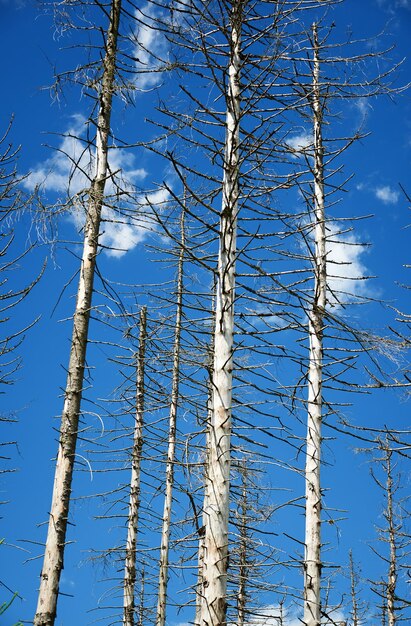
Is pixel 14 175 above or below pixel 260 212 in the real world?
above

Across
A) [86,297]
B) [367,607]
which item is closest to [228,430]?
[86,297]

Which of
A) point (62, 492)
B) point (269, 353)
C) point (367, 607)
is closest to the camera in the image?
point (269, 353)

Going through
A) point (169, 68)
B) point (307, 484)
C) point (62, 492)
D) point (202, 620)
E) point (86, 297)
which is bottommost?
point (202, 620)

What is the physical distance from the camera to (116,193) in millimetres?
7883

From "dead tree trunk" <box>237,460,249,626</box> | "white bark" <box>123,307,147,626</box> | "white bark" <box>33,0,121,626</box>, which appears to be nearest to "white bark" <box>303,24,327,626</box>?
"dead tree trunk" <box>237,460,249,626</box>

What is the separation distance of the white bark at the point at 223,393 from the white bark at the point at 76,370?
208 centimetres

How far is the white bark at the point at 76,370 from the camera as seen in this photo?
629 centimetres

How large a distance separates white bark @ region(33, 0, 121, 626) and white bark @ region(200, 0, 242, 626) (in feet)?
6.83

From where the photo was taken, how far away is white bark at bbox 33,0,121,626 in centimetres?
629

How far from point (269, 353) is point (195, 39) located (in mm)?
3610

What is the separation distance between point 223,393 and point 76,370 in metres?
2.44

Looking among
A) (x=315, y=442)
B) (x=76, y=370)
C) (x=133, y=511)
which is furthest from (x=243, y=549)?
(x=76, y=370)

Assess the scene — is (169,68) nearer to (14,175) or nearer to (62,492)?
(14,175)

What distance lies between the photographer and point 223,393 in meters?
5.37
